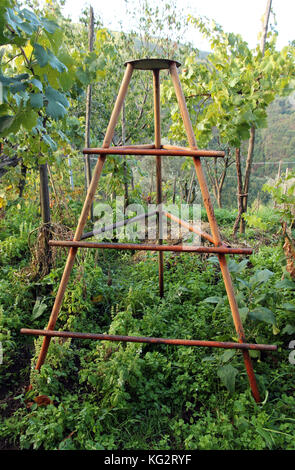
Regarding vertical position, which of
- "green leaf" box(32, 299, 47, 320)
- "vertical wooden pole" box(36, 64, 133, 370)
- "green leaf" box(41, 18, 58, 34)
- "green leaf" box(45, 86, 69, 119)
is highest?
"green leaf" box(41, 18, 58, 34)

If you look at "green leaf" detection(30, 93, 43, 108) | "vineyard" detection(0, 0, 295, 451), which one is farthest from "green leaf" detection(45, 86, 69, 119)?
"green leaf" detection(30, 93, 43, 108)

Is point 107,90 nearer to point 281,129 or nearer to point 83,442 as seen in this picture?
point 83,442

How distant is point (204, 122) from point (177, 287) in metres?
1.65

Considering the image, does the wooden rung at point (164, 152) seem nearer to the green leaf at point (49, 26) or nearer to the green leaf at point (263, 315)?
the green leaf at point (49, 26)

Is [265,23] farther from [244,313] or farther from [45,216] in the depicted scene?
[244,313]

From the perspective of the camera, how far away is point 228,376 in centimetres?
220

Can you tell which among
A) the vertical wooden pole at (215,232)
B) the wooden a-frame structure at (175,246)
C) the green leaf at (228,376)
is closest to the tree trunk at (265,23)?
Answer: the wooden a-frame structure at (175,246)

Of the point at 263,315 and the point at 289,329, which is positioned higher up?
the point at 263,315

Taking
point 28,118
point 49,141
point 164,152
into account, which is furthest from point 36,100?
point 49,141

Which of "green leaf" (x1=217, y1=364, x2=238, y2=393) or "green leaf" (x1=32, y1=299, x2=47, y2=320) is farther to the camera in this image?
"green leaf" (x1=32, y1=299, x2=47, y2=320)

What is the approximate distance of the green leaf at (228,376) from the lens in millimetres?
2189

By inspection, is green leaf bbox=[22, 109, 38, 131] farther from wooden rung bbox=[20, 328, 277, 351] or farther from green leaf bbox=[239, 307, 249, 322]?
green leaf bbox=[239, 307, 249, 322]

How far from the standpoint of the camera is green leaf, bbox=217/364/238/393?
2.19m

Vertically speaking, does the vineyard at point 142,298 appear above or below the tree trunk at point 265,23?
below
